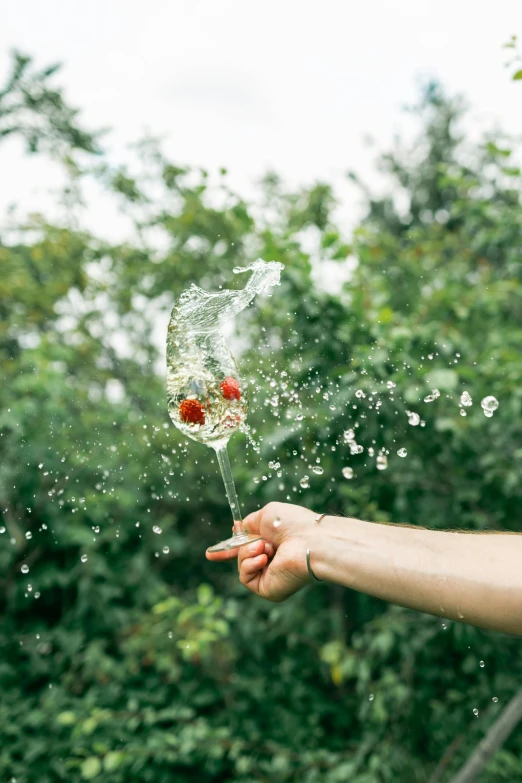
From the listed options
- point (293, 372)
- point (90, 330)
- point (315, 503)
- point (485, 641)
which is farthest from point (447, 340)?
point (90, 330)

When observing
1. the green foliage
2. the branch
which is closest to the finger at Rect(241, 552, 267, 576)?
the branch

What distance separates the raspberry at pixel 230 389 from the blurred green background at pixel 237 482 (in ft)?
2.55

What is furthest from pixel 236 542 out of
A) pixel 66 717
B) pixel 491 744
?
pixel 66 717

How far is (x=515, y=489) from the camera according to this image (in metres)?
2.40

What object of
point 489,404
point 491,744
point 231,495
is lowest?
point 491,744

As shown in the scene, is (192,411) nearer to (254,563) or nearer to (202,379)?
(202,379)

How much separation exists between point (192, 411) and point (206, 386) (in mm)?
68

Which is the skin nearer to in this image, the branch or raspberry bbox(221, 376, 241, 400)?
raspberry bbox(221, 376, 241, 400)

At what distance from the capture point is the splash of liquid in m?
1.52

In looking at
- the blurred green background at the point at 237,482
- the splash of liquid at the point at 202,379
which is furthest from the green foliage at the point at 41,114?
the splash of liquid at the point at 202,379

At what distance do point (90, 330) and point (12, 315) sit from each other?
42 cm

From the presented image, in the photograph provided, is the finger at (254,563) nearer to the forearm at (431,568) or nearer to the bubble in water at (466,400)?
the forearm at (431,568)

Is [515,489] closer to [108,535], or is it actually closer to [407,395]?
[407,395]

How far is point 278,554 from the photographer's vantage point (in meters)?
1.47
